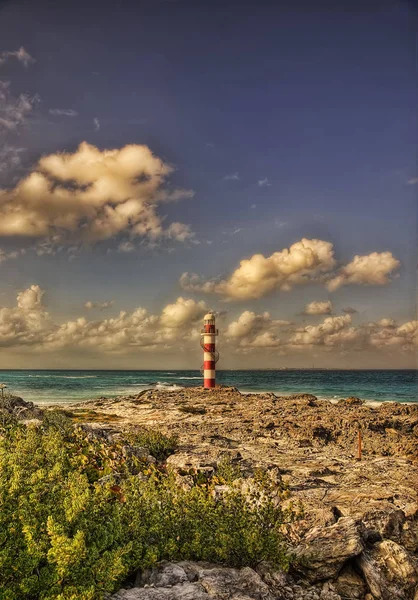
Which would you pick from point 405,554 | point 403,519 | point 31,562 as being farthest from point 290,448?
point 31,562

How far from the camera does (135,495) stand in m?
8.01

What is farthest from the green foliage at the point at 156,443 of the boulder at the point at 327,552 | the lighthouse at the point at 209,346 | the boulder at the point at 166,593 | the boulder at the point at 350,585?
the lighthouse at the point at 209,346

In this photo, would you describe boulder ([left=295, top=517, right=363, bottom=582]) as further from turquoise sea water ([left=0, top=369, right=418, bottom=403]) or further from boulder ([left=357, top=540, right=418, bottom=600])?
turquoise sea water ([left=0, top=369, right=418, bottom=403])

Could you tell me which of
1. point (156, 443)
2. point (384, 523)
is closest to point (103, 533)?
point (384, 523)

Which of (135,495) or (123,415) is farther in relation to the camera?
(123,415)

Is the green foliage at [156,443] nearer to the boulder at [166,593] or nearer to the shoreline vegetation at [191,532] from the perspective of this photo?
the shoreline vegetation at [191,532]

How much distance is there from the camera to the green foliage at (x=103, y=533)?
5488 millimetres

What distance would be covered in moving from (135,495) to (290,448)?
13.9 m

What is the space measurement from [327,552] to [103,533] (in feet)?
12.4

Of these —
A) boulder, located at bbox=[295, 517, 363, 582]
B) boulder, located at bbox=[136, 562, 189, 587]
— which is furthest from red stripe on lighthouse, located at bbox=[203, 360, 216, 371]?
boulder, located at bbox=[136, 562, 189, 587]

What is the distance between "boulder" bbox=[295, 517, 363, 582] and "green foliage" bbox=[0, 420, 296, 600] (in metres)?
0.47

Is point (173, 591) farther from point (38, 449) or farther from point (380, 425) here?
point (380, 425)

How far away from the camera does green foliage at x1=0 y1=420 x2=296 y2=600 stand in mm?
5488

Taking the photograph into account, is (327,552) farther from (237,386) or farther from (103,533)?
(237,386)
